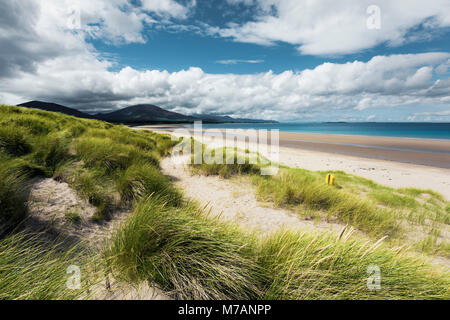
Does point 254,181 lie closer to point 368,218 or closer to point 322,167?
point 368,218

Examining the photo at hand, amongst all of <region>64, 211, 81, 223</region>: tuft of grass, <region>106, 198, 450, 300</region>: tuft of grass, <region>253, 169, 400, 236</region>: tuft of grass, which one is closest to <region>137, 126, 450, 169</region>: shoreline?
<region>253, 169, 400, 236</region>: tuft of grass

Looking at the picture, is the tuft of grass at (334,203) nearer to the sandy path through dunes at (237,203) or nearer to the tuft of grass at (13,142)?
the sandy path through dunes at (237,203)

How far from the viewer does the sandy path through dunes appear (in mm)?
4995

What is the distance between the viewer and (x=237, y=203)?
6.30 m

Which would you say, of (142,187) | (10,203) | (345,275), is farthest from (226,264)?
(10,203)

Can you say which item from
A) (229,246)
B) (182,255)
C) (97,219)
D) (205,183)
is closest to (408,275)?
(229,246)

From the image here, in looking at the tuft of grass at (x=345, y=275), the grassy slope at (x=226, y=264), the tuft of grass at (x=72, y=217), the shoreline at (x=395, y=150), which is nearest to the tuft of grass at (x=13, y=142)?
the grassy slope at (x=226, y=264)

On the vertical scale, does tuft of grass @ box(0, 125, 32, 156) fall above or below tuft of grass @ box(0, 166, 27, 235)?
above

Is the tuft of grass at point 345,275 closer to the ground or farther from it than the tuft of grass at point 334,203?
farther from it

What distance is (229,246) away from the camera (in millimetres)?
2568

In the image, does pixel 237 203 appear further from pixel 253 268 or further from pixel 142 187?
pixel 253 268

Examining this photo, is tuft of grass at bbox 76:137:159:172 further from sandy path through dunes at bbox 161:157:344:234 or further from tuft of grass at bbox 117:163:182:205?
sandy path through dunes at bbox 161:157:344:234

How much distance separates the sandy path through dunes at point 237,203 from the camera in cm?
499

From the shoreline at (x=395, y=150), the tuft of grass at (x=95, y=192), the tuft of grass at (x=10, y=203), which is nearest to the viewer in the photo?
the tuft of grass at (x=10, y=203)
